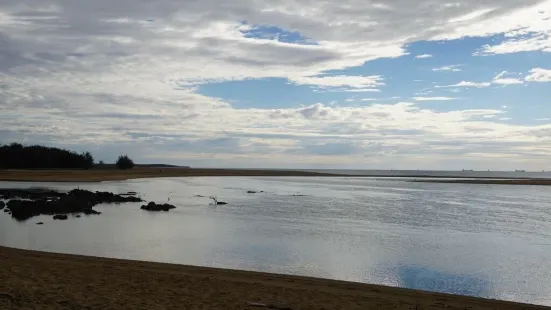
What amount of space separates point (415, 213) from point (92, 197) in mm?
29717

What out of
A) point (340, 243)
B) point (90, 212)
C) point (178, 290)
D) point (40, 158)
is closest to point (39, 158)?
point (40, 158)

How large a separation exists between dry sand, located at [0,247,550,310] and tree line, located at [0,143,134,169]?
414 ft

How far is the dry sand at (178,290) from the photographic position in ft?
34.0

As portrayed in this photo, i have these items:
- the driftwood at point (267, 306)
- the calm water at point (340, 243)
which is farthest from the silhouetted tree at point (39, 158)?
the driftwood at point (267, 306)

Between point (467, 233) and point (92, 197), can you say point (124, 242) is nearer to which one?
point (467, 233)

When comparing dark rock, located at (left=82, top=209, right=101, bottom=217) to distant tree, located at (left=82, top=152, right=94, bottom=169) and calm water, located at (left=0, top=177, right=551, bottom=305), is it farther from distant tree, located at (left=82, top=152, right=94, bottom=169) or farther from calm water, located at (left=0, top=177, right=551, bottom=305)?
distant tree, located at (left=82, top=152, right=94, bottom=169)

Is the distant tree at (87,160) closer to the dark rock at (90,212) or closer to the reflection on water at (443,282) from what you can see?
the dark rock at (90,212)

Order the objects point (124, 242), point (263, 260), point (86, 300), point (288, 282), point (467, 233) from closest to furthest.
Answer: point (86, 300), point (288, 282), point (263, 260), point (124, 242), point (467, 233)

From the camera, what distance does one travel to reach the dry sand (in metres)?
10.4

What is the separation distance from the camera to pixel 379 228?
29.5 metres

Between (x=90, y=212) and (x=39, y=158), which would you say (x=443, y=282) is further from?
(x=39, y=158)

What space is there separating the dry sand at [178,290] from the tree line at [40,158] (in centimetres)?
12621

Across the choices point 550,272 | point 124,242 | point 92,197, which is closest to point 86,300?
point 124,242

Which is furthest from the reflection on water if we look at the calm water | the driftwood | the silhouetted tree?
the silhouetted tree
